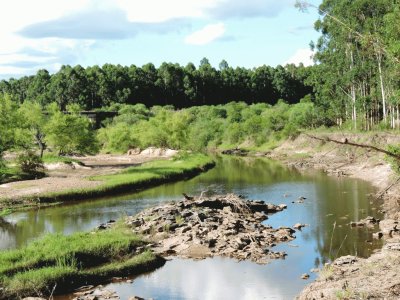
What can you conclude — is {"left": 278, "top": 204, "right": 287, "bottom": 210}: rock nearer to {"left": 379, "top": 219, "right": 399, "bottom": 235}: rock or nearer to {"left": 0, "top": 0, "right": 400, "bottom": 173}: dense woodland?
{"left": 379, "top": 219, "right": 399, "bottom": 235}: rock

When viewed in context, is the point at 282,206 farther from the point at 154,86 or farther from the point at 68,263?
the point at 154,86

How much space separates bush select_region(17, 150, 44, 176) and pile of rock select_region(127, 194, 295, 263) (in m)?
30.3

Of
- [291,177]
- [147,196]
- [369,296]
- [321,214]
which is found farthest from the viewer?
[291,177]

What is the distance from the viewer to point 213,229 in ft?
116

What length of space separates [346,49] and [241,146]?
46098mm

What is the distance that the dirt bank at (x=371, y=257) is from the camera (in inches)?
631

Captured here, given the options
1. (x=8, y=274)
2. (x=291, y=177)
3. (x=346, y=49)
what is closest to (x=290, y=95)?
(x=346, y=49)

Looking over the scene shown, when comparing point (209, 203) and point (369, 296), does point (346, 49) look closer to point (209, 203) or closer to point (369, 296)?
point (209, 203)

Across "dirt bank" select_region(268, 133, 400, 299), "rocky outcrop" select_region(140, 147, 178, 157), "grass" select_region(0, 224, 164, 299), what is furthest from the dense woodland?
"grass" select_region(0, 224, 164, 299)

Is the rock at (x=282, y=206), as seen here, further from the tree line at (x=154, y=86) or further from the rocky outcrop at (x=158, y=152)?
the tree line at (x=154, y=86)

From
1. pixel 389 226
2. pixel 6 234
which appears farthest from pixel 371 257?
pixel 6 234

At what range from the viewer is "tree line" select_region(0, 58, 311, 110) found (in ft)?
547

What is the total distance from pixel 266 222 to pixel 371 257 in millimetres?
14590

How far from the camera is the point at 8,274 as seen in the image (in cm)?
2458
